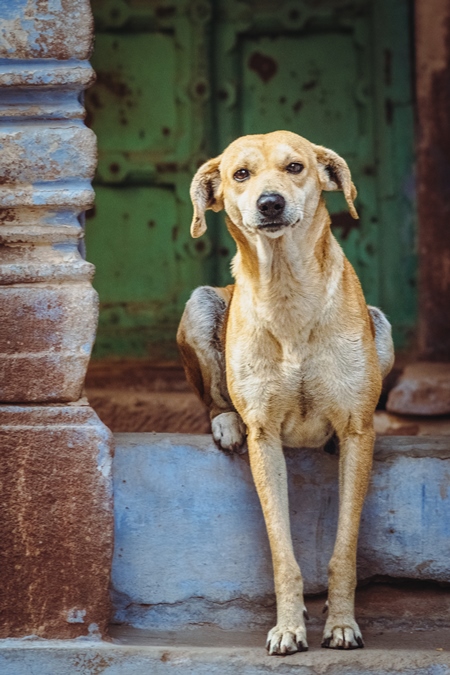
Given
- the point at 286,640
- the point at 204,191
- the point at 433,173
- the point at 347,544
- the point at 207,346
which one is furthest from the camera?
the point at 433,173

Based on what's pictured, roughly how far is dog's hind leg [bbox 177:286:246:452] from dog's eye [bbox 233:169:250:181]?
33.4 inches

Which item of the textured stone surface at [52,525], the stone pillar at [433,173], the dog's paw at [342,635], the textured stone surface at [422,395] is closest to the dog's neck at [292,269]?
the textured stone surface at [52,525]

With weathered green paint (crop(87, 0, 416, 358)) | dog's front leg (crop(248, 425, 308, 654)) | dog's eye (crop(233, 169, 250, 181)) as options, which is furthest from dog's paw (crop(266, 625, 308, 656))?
weathered green paint (crop(87, 0, 416, 358))

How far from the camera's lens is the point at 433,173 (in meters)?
6.84

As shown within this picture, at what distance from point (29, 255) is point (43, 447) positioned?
76 cm

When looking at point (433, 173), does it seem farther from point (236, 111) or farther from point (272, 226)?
point (272, 226)

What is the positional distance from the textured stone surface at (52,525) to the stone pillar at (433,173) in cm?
312

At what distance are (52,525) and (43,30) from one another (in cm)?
192

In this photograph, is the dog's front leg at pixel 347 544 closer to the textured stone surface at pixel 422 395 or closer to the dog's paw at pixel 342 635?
the dog's paw at pixel 342 635

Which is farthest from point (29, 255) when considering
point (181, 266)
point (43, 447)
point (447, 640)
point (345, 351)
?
point (181, 266)

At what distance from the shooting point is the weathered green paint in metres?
6.95

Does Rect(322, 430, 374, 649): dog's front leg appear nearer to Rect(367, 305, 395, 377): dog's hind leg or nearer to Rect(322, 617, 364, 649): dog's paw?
Rect(322, 617, 364, 649): dog's paw

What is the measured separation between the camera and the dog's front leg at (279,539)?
4195 millimetres

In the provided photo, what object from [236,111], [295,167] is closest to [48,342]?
[295,167]
